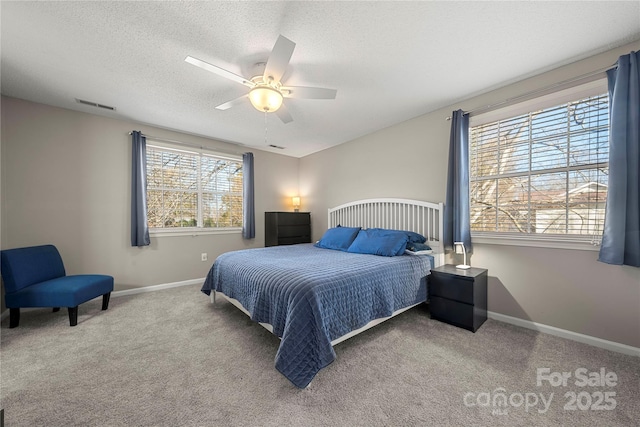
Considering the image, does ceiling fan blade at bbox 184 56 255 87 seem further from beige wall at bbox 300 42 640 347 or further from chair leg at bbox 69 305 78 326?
chair leg at bbox 69 305 78 326

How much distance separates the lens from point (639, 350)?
1.89 meters

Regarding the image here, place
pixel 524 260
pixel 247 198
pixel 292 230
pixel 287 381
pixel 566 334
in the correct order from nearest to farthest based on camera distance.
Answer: pixel 287 381
pixel 566 334
pixel 524 260
pixel 247 198
pixel 292 230

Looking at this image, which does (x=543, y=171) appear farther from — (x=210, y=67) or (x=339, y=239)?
(x=210, y=67)

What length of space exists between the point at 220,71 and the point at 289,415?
2.39 metres

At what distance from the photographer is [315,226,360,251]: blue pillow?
11.2 feet

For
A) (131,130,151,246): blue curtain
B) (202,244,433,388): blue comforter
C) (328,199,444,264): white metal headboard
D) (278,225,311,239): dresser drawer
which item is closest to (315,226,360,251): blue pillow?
(328,199,444,264): white metal headboard

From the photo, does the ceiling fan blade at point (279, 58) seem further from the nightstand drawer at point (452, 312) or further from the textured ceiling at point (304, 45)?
the nightstand drawer at point (452, 312)

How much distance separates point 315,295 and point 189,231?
10.7ft

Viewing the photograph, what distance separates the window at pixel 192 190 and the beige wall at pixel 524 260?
2463 mm

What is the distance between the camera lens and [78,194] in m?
3.17

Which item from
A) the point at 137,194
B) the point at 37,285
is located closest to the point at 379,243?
the point at 137,194

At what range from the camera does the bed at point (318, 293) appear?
5.21 ft

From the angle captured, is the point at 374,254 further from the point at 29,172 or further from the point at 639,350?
the point at 29,172

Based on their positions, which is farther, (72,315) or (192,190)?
(192,190)
